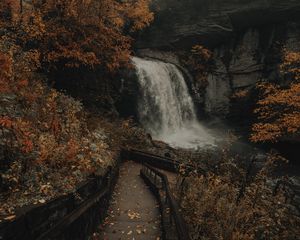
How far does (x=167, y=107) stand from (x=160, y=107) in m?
0.89

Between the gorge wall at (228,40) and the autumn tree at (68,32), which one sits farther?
the gorge wall at (228,40)

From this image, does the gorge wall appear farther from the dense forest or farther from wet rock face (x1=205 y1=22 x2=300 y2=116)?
the dense forest

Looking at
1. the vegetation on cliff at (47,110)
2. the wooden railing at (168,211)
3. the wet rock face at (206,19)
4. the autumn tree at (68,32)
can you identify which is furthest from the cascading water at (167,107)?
the wooden railing at (168,211)

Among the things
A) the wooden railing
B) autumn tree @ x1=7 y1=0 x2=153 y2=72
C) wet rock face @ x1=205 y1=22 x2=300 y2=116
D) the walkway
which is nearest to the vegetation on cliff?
autumn tree @ x1=7 y1=0 x2=153 y2=72

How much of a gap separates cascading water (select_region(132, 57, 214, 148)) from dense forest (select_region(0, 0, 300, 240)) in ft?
0.39

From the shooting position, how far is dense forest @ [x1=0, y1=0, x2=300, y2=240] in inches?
281

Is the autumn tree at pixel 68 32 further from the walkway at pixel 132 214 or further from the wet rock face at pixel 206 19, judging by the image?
the wet rock face at pixel 206 19

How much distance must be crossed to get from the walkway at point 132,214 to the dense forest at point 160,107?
0.28ft

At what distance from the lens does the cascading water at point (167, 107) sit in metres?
23.8

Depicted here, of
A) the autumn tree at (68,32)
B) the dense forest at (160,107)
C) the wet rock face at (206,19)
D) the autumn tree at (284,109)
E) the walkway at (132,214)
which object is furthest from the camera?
the wet rock face at (206,19)

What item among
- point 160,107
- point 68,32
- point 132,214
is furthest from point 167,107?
point 132,214

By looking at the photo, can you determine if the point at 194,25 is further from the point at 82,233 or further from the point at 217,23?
the point at 82,233

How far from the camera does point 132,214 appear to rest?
356 inches

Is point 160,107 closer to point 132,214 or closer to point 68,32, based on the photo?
point 68,32
